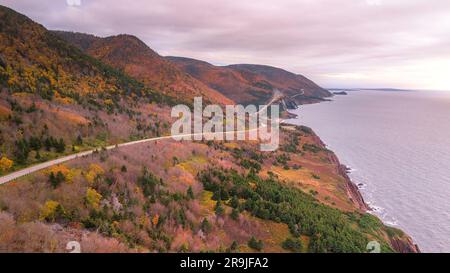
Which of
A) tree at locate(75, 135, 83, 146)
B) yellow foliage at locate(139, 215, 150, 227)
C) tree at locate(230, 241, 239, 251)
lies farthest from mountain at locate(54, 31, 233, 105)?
yellow foliage at locate(139, 215, 150, 227)

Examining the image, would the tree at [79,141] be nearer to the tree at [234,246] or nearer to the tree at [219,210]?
the tree at [219,210]

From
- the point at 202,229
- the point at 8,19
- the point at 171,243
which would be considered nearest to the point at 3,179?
the point at 171,243

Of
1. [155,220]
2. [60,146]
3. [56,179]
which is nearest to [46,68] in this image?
[60,146]

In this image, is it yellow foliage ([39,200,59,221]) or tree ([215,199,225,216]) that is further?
Answer: tree ([215,199,225,216])

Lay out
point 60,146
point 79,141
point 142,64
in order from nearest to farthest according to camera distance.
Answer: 1. point 60,146
2. point 79,141
3. point 142,64

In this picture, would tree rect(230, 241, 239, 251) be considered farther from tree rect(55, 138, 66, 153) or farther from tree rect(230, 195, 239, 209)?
tree rect(55, 138, 66, 153)

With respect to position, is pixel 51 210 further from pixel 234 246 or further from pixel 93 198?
pixel 234 246
